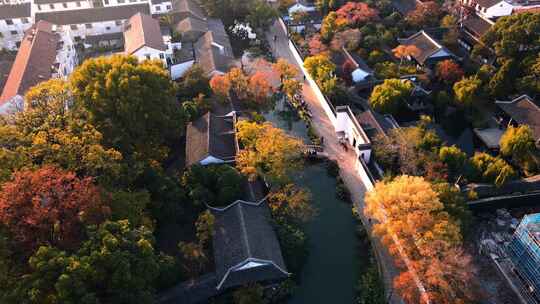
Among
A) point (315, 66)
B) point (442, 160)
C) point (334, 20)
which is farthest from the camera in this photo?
point (334, 20)

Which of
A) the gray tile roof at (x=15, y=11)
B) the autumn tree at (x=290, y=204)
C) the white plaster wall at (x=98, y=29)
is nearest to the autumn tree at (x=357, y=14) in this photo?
the autumn tree at (x=290, y=204)

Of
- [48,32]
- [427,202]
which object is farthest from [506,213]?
[48,32]

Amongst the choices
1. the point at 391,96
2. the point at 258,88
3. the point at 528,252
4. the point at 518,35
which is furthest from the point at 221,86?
the point at 518,35

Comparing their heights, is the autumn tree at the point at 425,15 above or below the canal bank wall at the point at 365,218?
above

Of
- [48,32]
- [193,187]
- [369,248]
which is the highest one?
[48,32]

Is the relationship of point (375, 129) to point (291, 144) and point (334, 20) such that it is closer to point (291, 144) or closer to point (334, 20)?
point (291, 144)

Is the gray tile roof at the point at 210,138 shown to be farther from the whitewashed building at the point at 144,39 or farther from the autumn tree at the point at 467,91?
the autumn tree at the point at 467,91

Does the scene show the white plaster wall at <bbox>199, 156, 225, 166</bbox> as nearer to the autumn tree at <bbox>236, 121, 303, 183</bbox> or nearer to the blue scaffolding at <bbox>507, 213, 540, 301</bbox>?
the autumn tree at <bbox>236, 121, 303, 183</bbox>
